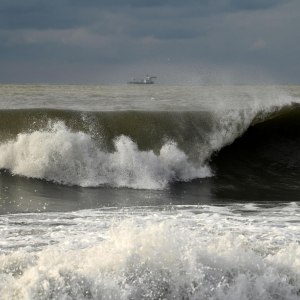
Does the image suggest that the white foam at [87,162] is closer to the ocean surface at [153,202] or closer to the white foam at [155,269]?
the ocean surface at [153,202]

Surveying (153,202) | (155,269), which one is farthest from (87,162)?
(155,269)

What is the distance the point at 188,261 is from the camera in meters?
5.54

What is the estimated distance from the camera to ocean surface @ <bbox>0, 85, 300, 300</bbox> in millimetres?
5363

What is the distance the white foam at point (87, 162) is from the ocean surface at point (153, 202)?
27 millimetres

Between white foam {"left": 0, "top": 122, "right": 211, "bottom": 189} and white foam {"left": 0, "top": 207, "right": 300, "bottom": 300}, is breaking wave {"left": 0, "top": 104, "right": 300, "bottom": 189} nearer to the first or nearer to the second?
white foam {"left": 0, "top": 122, "right": 211, "bottom": 189}

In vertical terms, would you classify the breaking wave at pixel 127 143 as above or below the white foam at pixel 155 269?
above

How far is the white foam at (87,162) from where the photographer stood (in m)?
12.6

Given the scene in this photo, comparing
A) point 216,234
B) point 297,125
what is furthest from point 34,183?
point 297,125

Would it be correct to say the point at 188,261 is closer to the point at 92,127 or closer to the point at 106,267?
the point at 106,267

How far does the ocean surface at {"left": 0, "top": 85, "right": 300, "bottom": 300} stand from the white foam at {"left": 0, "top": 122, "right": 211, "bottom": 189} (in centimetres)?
3

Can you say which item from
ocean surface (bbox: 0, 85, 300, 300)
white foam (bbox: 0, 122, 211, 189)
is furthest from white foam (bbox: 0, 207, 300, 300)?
white foam (bbox: 0, 122, 211, 189)

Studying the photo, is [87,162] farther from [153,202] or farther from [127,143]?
[153,202]

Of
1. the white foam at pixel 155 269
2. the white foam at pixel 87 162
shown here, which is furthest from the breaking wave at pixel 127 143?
the white foam at pixel 155 269

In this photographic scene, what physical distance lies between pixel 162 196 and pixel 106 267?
18.8 ft
